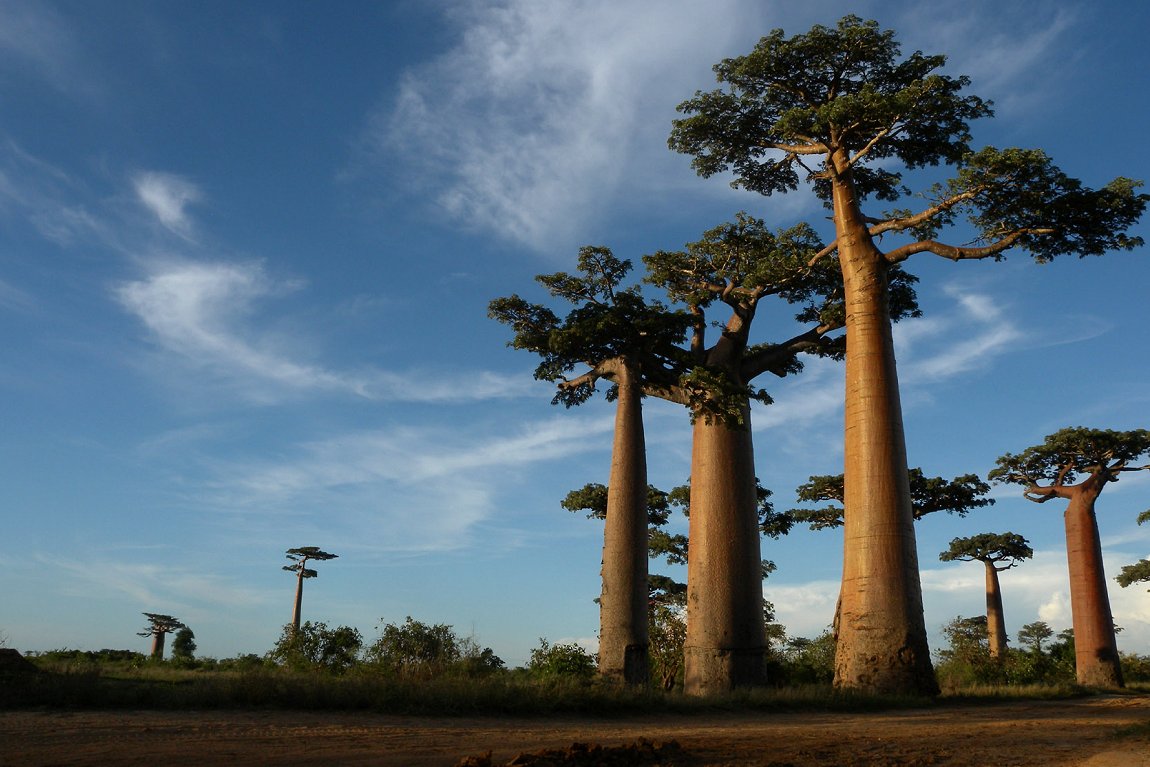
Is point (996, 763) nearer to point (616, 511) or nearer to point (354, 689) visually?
point (354, 689)

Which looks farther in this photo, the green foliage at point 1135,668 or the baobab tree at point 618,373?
the green foliage at point 1135,668

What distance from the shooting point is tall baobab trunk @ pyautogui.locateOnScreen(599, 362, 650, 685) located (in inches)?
639

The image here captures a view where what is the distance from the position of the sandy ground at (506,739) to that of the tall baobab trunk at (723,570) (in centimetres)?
662

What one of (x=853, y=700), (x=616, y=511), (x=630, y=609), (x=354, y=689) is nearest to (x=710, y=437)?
(x=616, y=511)

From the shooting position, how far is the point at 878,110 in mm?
16250

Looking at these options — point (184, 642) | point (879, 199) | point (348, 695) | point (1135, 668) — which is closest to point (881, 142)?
point (879, 199)

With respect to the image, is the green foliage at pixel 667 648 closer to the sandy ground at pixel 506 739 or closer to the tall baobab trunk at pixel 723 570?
the tall baobab trunk at pixel 723 570

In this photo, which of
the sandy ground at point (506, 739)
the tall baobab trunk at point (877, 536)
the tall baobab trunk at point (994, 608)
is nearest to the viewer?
the sandy ground at point (506, 739)

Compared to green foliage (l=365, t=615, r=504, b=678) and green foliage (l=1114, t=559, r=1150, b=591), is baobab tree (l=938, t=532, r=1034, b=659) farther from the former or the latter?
green foliage (l=365, t=615, r=504, b=678)

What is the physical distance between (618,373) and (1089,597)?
16482mm

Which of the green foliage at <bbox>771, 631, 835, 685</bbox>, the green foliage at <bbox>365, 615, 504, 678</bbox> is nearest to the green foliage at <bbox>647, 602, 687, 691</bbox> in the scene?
the green foliage at <bbox>771, 631, 835, 685</bbox>

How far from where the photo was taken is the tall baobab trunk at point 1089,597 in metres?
24.6

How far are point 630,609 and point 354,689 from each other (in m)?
7.55

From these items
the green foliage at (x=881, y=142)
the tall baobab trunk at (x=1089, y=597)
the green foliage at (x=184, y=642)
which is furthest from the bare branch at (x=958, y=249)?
the green foliage at (x=184, y=642)
